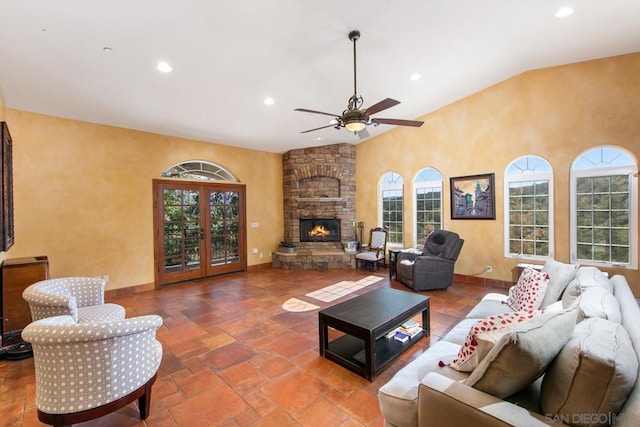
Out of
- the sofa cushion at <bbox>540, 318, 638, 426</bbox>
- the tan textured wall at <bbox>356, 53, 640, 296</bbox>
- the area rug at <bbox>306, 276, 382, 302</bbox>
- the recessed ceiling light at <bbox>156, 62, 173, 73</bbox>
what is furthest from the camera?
the area rug at <bbox>306, 276, 382, 302</bbox>

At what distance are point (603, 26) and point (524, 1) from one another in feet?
4.55

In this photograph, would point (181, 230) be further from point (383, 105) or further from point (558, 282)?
point (558, 282)

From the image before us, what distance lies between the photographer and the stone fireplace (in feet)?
23.2

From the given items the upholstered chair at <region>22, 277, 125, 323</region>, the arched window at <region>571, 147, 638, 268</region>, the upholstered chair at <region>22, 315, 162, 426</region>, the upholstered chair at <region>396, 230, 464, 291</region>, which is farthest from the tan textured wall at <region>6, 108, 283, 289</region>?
the arched window at <region>571, 147, 638, 268</region>

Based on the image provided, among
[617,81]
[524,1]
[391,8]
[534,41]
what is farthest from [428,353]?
[617,81]

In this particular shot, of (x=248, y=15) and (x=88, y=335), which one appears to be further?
(x=248, y=15)

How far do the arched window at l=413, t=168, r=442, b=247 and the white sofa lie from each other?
430cm

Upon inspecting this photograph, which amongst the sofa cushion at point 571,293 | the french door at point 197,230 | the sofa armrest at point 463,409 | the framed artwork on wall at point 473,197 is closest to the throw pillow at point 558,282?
the sofa cushion at point 571,293

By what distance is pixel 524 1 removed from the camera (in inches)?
116

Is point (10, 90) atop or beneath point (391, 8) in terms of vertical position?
beneath

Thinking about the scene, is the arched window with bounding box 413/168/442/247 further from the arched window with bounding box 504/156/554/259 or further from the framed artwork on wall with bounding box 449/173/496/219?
the arched window with bounding box 504/156/554/259

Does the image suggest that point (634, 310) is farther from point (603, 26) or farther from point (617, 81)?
point (617, 81)

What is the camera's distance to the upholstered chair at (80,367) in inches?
64.6

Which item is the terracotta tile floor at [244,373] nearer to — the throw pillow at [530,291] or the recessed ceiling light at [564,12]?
the throw pillow at [530,291]
